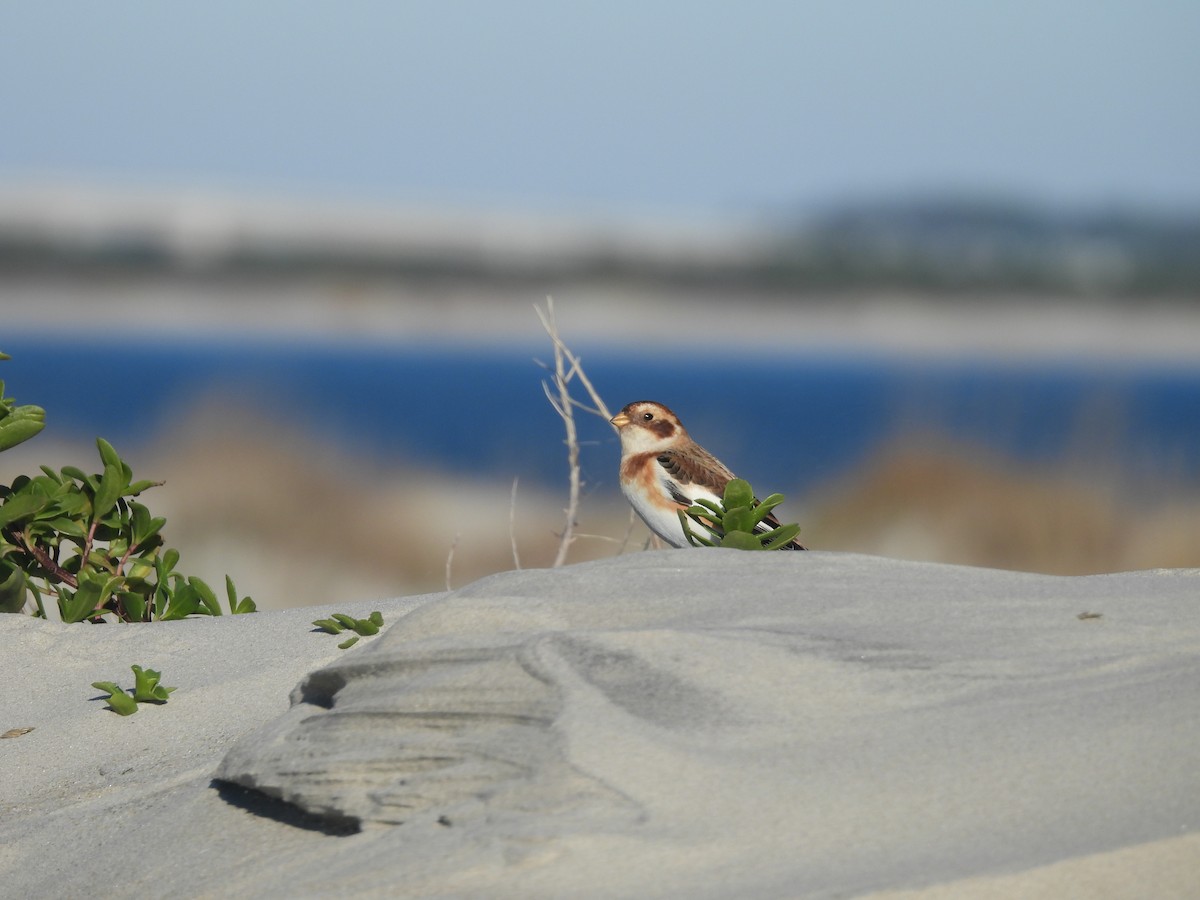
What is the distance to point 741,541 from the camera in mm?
3268

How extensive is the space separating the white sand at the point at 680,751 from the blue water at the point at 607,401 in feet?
7.54

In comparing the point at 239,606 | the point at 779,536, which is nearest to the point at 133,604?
the point at 239,606

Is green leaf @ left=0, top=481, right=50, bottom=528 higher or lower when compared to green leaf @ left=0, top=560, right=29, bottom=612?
higher

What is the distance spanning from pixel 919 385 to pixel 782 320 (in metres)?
46.0

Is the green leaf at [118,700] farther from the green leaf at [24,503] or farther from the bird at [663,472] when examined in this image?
the bird at [663,472]

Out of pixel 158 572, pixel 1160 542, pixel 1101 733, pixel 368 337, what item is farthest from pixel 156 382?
pixel 1101 733

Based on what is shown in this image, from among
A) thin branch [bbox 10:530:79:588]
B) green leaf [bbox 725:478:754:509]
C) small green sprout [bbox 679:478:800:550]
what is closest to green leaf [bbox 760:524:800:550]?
small green sprout [bbox 679:478:800:550]

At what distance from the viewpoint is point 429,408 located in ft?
108

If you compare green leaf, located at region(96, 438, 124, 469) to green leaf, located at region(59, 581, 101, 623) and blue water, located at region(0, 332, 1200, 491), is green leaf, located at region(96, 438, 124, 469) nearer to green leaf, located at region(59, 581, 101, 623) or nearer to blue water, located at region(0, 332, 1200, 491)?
green leaf, located at region(59, 581, 101, 623)

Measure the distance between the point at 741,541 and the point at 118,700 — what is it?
1392 mm

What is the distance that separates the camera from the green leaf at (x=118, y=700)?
9.59ft

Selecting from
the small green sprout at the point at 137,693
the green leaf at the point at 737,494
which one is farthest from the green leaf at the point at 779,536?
the small green sprout at the point at 137,693

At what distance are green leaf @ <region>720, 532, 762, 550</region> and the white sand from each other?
0.31 meters

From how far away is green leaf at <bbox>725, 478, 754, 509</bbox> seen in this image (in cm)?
331
